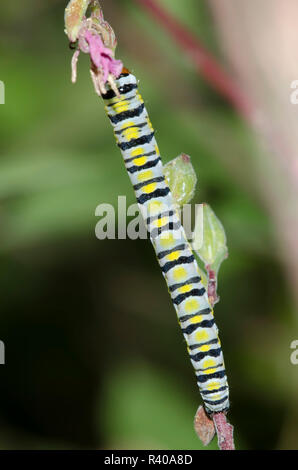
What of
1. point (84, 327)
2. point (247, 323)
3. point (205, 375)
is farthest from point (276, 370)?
point (205, 375)

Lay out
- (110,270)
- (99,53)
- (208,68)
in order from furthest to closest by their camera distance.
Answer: (110,270) → (208,68) → (99,53)

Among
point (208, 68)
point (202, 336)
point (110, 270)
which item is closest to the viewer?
point (202, 336)

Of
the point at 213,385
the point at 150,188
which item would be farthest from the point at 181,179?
the point at 213,385

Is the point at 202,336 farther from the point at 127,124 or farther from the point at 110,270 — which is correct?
the point at 110,270

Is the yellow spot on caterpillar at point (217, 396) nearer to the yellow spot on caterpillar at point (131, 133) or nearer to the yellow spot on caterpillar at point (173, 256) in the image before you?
the yellow spot on caterpillar at point (173, 256)

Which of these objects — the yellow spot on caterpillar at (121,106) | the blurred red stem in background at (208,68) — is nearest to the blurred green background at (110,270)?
the blurred red stem in background at (208,68)

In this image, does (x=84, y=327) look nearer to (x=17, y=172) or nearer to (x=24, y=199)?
(x=24, y=199)

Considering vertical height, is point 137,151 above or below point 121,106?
below

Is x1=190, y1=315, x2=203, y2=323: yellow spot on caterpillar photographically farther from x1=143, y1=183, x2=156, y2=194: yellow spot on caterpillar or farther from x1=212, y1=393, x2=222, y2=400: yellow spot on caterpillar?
x1=143, y1=183, x2=156, y2=194: yellow spot on caterpillar
